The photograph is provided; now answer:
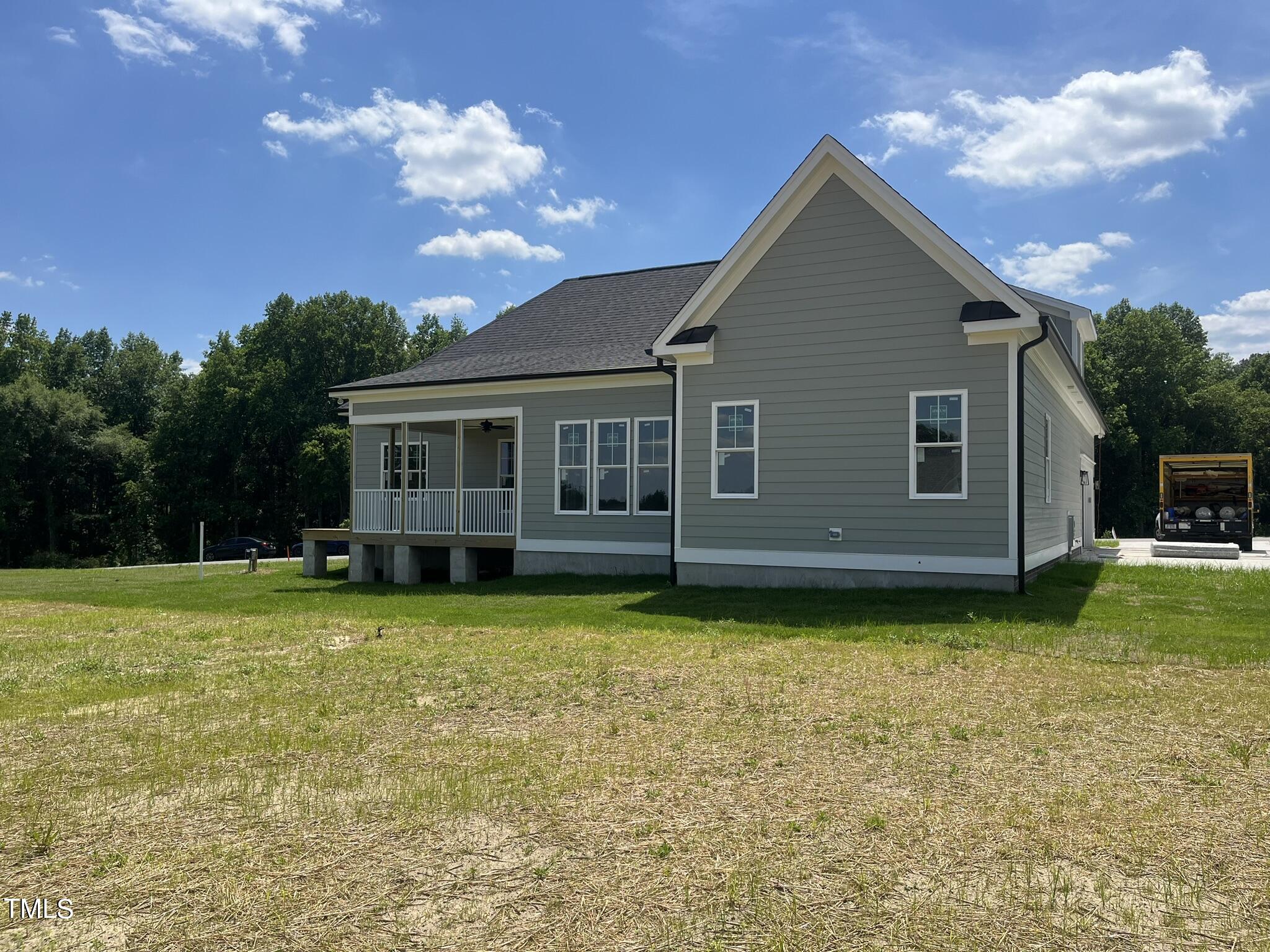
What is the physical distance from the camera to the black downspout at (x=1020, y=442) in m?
13.1

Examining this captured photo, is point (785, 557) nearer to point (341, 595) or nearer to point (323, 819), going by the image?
point (341, 595)

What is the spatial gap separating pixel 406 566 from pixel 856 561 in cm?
1039

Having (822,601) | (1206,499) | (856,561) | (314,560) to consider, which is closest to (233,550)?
(314,560)

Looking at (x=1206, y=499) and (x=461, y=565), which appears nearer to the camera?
(x=461, y=565)

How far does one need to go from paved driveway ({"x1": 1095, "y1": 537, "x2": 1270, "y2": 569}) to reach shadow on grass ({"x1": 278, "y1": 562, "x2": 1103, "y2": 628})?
14.0ft

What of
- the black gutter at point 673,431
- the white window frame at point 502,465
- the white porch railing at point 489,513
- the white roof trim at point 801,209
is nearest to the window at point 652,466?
the black gutter at point 673,431

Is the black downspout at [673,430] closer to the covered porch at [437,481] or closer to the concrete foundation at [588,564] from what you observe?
the concrete foundation at [588,564]

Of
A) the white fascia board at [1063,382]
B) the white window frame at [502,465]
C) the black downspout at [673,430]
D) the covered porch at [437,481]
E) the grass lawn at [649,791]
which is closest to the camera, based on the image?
the grass lawn at [649,791]

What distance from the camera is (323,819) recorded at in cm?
475

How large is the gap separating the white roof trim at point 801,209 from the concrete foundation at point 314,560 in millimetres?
11655

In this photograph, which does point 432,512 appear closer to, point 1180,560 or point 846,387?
point 846,387

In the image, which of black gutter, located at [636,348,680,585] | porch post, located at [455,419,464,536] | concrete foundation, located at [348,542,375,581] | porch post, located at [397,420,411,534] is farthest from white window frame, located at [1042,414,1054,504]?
concrete foundation, located at [348,542,375,581]

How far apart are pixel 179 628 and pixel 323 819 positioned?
9127 mm

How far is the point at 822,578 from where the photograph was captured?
14.6 m
